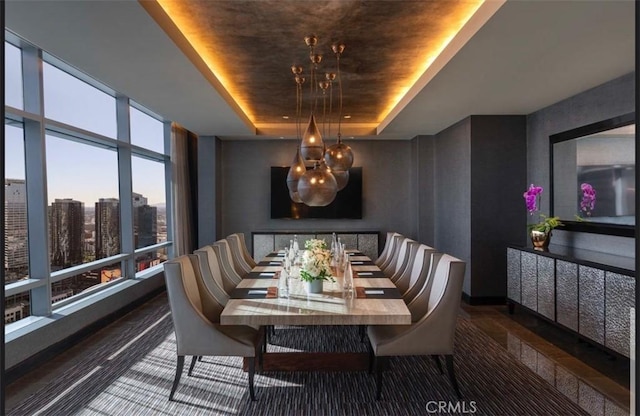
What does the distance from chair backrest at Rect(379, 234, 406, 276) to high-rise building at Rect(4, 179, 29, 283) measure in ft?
11.7

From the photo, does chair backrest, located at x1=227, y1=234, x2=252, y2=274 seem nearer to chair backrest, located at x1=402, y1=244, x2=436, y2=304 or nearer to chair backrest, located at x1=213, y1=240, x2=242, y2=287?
chair backrest, located at x1=213, y1=240, x2=242, y2=287

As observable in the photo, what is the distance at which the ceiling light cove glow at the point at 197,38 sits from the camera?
108 inches

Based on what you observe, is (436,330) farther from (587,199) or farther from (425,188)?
(425,188)

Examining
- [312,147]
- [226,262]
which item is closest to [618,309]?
[312,147]

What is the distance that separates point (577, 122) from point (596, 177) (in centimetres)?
64

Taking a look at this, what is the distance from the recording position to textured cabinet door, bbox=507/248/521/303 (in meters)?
4.62

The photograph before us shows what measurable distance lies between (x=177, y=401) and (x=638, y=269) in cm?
288

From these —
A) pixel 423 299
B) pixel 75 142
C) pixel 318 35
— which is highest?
pixel 318 35

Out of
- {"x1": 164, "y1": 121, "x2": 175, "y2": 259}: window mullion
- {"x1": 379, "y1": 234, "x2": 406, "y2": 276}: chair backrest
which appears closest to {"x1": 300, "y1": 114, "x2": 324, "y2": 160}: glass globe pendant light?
{"x1": 379, "y1": 234, "x2": 406, "y2": 276}: chair backrest

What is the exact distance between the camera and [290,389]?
287 cm

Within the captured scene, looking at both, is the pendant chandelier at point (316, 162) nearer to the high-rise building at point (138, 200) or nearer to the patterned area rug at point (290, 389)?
the patterned area rug at point (290, 389)

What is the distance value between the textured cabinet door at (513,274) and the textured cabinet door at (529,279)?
9 cm

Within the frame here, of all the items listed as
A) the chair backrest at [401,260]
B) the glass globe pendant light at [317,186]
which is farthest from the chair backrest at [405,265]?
the glass globe pendant light at [317,186]

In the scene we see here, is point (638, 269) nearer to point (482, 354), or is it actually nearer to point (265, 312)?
point (265, 312)
